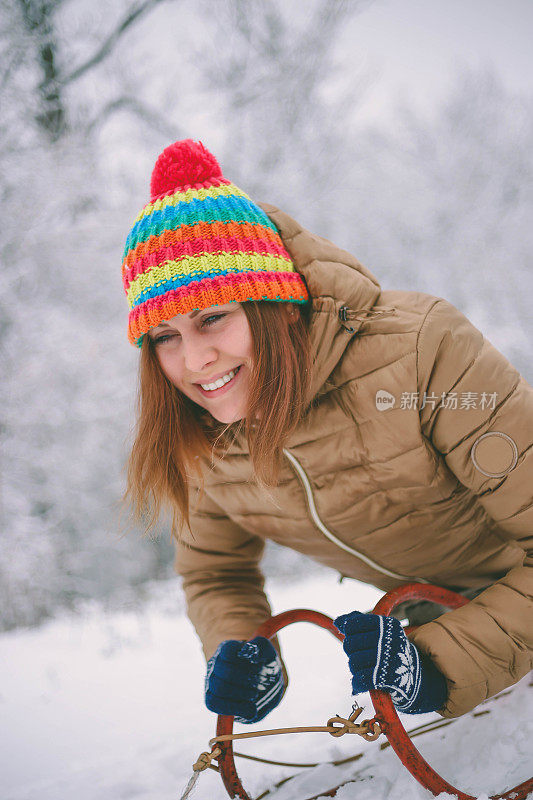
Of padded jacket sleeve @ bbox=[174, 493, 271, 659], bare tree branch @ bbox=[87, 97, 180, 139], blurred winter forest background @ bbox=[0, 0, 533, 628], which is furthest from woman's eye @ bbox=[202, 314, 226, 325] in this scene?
bare tree branch @ bbox=[87, 97, 180, 139]

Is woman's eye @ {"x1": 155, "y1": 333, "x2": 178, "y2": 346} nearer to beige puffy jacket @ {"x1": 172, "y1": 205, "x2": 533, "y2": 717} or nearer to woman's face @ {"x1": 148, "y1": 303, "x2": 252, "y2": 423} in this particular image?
woman's face @ {"x1": 148, "y1": 303, "x2": 252, "y2": 423}

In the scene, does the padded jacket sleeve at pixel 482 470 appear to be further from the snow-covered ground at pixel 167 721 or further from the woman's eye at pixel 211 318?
the woman's eye at pixel 211 318

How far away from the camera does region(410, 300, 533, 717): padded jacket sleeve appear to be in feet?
3.91

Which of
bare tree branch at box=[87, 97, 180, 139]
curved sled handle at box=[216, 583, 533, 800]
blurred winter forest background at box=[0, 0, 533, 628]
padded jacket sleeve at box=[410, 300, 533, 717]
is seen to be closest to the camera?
curved sled handle at box=[216, 583, 533, 800]

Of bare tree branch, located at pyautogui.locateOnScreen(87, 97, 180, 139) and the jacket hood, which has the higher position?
bare tree branch, located at pyautogui.locateOnScreen(87, 97, 180, 139)

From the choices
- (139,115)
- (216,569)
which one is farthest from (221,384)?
(139,115)

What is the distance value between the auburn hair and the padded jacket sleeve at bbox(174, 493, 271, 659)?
2.9 inches

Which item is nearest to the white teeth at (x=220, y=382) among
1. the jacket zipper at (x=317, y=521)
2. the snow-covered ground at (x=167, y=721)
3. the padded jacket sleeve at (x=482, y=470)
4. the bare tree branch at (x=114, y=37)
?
the jacket zipper at (x=317, y=521)

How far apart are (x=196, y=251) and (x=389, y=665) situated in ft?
2.95

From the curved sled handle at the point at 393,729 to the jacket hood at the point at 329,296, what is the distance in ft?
1.58

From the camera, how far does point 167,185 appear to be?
4.60ft

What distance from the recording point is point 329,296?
4.38 ft

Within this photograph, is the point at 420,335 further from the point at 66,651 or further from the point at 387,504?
the point at 66,651

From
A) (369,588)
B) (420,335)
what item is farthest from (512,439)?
A: (369,588)
